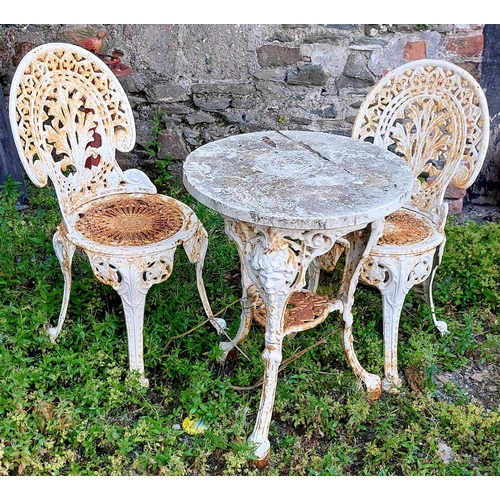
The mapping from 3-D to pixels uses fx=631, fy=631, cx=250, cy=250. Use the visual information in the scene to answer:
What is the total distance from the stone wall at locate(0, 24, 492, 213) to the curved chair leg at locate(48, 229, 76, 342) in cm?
162

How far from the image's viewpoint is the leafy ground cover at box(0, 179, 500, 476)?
2.50 m

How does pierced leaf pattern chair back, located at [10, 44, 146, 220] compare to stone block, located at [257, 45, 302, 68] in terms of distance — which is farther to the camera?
stone block, located at [257, 45, 302, 68]

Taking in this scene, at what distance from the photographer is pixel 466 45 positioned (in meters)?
3.88

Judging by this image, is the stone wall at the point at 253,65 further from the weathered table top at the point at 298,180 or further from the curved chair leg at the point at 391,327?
the curved chair leg at the point at 391,327

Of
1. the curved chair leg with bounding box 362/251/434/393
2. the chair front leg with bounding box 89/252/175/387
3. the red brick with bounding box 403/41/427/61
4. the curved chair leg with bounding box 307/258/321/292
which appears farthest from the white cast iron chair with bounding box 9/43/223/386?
the red brick with bounding box 403/41/427/61

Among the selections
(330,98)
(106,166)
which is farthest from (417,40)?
(106,166)

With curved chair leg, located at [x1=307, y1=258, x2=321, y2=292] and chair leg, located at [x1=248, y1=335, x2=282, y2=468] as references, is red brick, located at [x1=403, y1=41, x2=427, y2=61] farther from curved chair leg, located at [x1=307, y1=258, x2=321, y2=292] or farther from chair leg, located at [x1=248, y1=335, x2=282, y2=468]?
chair leg, located at [x1=248, y1=335, x2=282, y2=468]

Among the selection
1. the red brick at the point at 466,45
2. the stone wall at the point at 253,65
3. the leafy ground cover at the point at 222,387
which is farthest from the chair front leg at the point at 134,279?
the red brick at the point at 466,45

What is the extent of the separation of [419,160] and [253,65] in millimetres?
1360

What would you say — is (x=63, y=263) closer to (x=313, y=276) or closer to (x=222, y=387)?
(x=222, y=387)

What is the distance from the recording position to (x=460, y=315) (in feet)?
11.3

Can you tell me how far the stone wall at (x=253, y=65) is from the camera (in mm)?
3895

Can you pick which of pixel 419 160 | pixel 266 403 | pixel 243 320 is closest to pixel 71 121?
pixel 243 320

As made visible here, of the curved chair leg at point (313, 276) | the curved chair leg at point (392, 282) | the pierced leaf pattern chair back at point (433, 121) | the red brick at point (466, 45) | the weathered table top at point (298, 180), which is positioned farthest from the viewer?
the red brick at point (466, 45)
